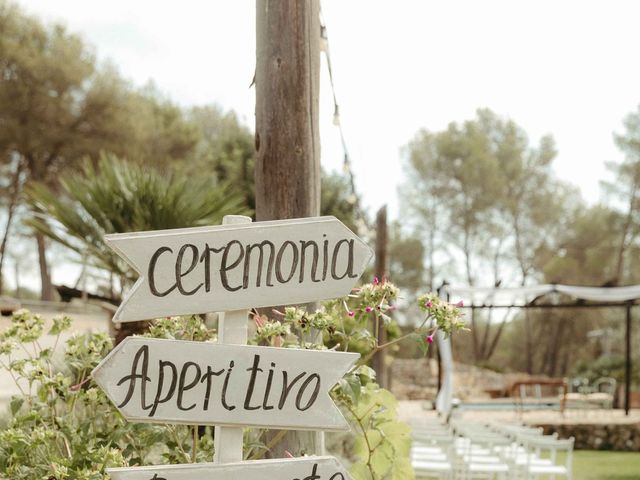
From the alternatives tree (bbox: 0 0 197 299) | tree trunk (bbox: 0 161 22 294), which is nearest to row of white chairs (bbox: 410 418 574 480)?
tree (bbox: 0 0 197 299)

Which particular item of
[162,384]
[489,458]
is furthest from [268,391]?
[489,458]

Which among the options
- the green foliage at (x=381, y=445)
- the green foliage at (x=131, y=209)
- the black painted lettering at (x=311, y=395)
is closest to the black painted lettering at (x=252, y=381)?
the black painted lettering at (x=311, y=395)

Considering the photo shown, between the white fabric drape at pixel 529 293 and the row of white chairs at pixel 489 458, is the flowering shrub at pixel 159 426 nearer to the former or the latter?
the row of white chairs at pixel 489 458

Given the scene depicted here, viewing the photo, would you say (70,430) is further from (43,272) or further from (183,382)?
(43,272)

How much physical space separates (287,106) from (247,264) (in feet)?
4.59

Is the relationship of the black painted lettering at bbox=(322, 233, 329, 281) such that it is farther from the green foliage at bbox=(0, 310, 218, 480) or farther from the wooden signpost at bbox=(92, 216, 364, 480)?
the green foliage at bbox=(0, 310, 218, 480)

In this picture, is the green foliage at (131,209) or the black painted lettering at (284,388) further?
the green foliage at (131,209)

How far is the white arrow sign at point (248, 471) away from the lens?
2.02 m

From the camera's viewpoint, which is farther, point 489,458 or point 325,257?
point 489,458

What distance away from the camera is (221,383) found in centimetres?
205

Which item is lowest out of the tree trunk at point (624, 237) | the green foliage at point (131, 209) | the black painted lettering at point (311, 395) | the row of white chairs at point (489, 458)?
the row of white chairs at point (489, 458)

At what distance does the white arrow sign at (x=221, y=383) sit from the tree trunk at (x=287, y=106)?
4.55 feet

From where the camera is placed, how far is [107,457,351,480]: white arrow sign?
202 centimetres

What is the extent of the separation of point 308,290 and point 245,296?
0.17 m
